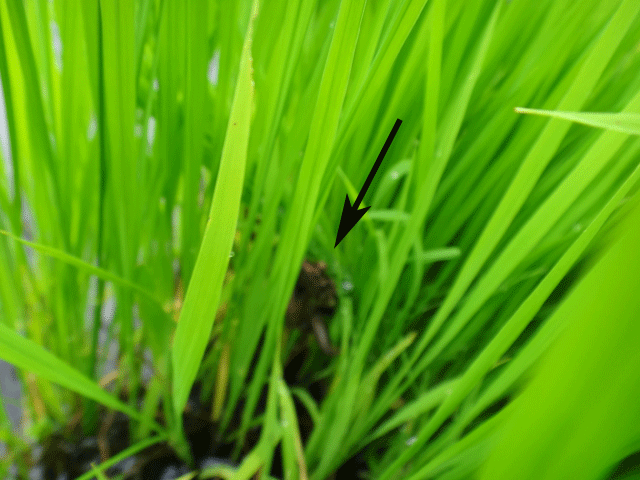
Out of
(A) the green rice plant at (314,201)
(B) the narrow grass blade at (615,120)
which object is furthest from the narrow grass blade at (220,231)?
(B) the narrow grass blade at (615,120)

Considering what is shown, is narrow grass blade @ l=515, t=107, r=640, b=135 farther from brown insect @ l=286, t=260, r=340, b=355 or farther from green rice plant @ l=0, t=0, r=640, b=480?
brown insect @ l=286, t=260, r=340, b=355

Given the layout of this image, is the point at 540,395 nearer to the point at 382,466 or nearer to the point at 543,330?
the point at 543,330

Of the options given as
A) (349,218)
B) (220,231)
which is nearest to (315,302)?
(349,218)

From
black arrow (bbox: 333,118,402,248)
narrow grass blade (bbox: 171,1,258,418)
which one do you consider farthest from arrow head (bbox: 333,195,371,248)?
narrow grass blade (bbox: 171,1,258,418)

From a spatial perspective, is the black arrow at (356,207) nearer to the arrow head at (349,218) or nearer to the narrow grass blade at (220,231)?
the arrow head at (349,218)

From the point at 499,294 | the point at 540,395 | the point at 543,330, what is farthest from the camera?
the point at 499,294

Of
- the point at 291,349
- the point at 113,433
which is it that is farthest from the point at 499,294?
the point at 113,433
